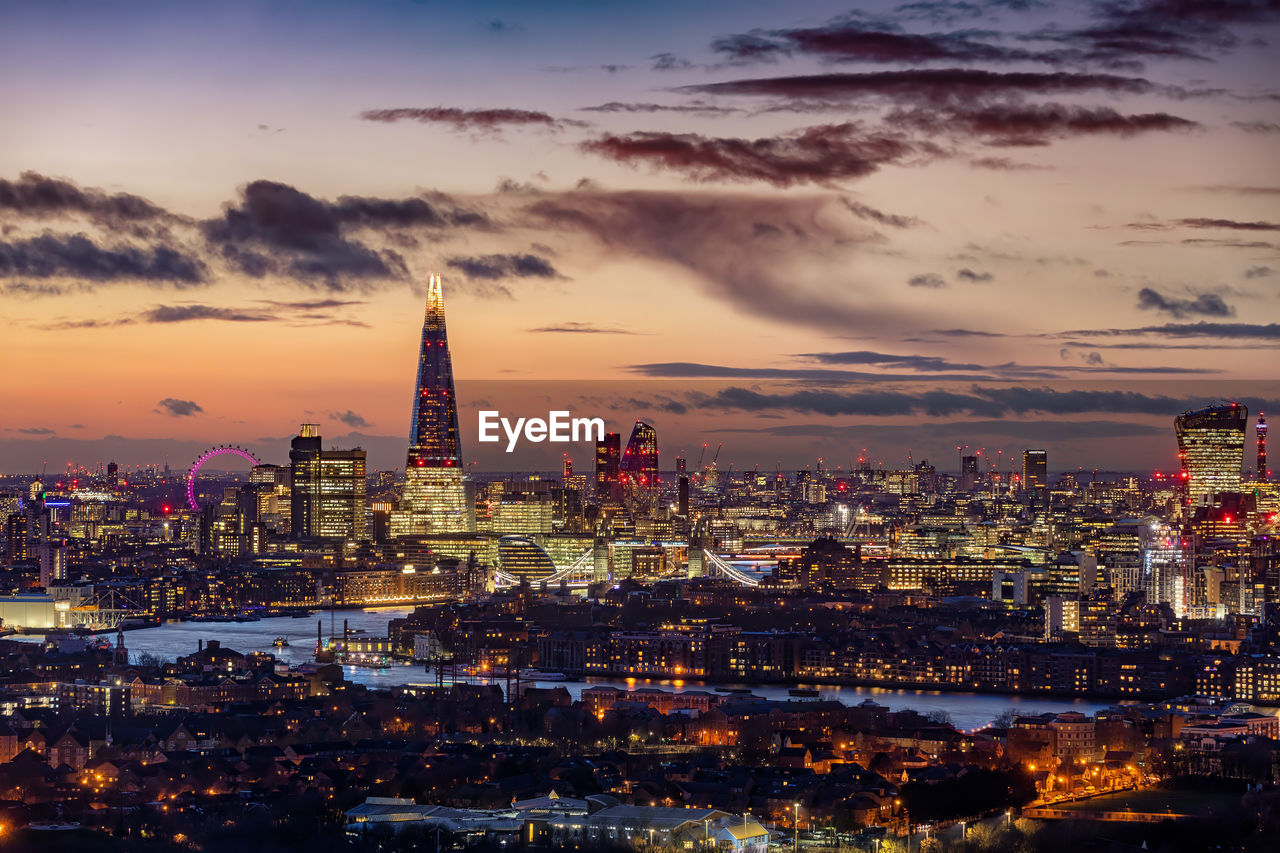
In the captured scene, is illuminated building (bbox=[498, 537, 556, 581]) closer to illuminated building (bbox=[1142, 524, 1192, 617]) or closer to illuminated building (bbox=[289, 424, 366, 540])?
illuminated building (bbox=[289, 424, 366, 540])

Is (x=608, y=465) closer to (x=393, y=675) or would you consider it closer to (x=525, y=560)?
(x=525, y=560)

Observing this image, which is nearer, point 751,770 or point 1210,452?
point 751,770

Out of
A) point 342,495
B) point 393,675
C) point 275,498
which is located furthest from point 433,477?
point 393,675

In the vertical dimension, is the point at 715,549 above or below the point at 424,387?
below

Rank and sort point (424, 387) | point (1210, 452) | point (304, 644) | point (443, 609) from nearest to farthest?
point (304, 644) → point (443, 609) → point (424, 387) → point (1210, 452)

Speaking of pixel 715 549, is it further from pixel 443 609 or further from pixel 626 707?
pixel 626 707

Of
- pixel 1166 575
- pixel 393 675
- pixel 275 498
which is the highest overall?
pixel 275 498

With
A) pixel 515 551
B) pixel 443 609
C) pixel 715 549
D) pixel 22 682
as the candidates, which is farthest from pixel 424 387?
pixel 22 682
